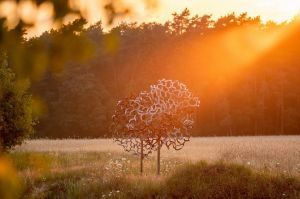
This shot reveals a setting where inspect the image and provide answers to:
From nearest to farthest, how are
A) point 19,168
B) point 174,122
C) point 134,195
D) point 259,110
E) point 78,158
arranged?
point 134,195 < point 174,122 < point 19,168 < point 78,158 < point 259,110

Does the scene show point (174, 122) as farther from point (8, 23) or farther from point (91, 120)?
point (91, 120)

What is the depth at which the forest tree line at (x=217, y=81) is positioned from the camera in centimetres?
5981

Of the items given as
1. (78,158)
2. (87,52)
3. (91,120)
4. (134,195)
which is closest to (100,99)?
(91,120)

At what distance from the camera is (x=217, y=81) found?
60.4 m

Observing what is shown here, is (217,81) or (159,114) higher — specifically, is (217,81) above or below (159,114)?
above

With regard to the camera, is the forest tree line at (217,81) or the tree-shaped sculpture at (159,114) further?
the forest tree line at (217,81)

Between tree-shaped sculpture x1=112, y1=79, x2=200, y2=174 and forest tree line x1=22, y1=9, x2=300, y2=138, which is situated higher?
forest tree line x1=22, y1=9, x2=300, y2=138

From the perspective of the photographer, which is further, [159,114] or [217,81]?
[217,81]

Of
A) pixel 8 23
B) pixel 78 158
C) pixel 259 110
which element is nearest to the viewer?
pixel 8 23

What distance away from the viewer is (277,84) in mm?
60344

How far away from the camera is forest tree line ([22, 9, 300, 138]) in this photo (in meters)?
59.8

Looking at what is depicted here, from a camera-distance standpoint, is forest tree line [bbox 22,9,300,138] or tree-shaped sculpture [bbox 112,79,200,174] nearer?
tree-shaped sculpture [bbox 112,79,200,174]

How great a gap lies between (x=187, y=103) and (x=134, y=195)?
469 cm

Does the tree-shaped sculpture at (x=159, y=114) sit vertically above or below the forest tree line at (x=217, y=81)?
below
